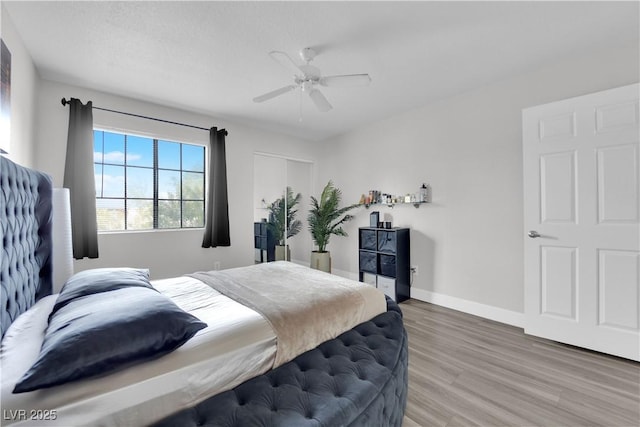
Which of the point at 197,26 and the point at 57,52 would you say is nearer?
the point at 197,26

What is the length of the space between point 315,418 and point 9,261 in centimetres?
160

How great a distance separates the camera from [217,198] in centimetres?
373

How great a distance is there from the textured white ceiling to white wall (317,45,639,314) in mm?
210

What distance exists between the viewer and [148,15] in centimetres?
184

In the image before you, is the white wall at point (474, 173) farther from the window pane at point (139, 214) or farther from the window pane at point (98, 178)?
the window pane at point (98, 178)

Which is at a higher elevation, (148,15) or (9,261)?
(148,15)

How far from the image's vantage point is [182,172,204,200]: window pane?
12.3 ft

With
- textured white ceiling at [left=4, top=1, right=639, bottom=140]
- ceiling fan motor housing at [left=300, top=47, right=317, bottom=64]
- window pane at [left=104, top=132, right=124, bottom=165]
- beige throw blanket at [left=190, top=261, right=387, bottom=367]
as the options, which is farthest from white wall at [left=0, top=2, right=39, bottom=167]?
ceiling fan motor housing at [left=300, top=47, right=317, bottom=64]

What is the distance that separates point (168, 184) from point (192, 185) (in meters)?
0.30

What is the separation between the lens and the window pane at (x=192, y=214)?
12.2ft

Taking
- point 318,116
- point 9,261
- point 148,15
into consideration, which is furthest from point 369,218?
point 9,261

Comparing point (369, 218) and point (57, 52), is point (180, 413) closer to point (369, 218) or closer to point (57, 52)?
point (57, 52)

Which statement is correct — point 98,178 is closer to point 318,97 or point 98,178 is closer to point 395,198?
point 318,97

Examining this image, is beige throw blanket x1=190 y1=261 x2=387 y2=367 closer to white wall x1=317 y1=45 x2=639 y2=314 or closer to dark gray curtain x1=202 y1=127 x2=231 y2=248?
dark gray curtain x1=202 y1=127 x2=231 y2=248
